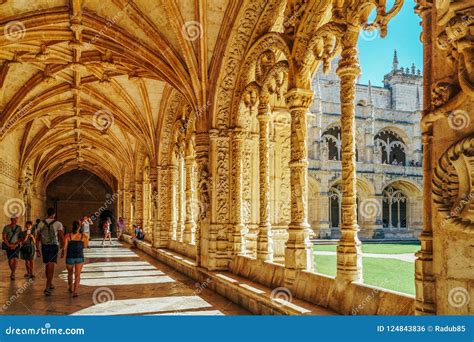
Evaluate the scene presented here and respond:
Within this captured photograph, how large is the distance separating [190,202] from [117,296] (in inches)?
197

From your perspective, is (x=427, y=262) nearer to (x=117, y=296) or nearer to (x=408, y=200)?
(x=117, y=296)

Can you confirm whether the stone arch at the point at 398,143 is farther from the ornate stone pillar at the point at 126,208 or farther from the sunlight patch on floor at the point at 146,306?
the sunlight patch on floor at the point at 146,306

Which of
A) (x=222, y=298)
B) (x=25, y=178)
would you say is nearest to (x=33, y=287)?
(x=222, y=298)

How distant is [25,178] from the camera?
19.9 m

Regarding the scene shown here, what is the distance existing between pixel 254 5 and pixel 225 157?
98.0 inches

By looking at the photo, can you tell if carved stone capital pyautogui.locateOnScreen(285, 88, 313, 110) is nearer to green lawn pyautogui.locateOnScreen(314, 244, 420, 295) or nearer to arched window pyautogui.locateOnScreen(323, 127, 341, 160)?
green lawn pyautogui.locateOnScreen(314, 244, 420, 295)

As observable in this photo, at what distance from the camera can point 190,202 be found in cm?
1147

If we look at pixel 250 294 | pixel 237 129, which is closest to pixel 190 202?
pixel 237 129

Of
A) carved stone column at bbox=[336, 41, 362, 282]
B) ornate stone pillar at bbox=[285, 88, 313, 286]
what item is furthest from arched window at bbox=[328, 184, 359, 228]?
carved stone column at bbox=[336, 41, 362, 282]

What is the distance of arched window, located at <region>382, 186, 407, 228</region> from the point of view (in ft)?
99.0

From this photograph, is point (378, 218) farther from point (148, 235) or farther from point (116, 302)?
point (116, 302)

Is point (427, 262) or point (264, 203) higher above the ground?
point (264, 203)

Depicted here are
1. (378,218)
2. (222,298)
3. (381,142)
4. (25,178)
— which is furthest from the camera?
(381,142)

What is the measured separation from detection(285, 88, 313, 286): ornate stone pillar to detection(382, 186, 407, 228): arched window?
25.1 m
